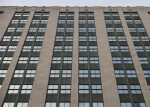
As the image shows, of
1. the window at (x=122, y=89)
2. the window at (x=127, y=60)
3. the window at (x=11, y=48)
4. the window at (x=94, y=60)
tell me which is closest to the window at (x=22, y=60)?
the window at (x=11, y=48)

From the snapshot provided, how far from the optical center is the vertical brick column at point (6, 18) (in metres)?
59.7

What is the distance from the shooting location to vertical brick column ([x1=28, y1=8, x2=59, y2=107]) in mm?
41219

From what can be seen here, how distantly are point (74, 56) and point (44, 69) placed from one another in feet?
26.1

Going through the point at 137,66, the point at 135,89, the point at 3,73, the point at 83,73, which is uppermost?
the point at 137,66

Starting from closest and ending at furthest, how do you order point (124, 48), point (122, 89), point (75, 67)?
1. point (122, 89)
2. point (75, 67)
3. point (124, 48)

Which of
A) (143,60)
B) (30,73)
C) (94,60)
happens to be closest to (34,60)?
(30,73)

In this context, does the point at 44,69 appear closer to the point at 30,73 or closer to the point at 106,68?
the point at 30,73

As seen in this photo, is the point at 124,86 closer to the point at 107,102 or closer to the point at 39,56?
the point at 107,102

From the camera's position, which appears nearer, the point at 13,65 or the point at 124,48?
the point at 13,65

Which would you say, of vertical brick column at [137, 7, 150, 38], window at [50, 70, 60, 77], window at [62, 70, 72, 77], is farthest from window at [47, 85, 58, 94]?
vertical brick column at [137, 7, 150, 38]

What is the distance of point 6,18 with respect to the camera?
6456cm

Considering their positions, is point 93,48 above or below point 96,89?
above

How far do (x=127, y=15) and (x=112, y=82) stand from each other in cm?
2960

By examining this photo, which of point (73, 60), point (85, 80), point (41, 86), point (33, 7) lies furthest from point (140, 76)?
point (33, 7)
